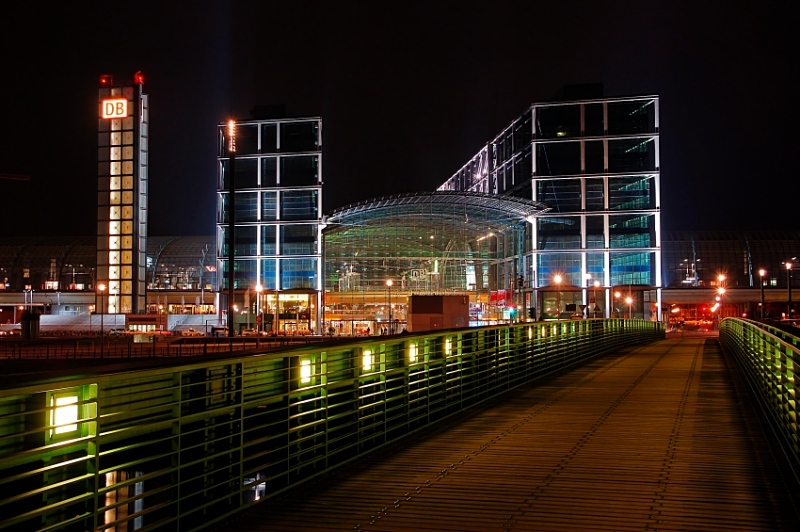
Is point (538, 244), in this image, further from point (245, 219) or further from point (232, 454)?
point (232, 454)

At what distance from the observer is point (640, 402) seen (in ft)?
58.0

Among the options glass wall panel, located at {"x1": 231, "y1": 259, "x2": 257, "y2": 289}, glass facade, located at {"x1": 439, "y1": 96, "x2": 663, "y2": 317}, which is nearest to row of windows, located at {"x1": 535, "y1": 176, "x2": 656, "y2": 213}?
glass facade, located at {"x1": 439, "y1": 96, "x2": 663, "y2": 317}

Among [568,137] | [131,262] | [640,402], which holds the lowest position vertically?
[640,402]

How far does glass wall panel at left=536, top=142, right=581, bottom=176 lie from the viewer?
3816 inches

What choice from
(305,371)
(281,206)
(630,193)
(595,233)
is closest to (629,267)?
(595,233)

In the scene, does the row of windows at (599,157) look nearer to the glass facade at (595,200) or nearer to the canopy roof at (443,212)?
the glass facade at (595,200)

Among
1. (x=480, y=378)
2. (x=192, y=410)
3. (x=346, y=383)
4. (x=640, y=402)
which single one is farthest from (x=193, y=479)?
(x=640, y=402)

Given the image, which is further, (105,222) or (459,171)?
(459,171)

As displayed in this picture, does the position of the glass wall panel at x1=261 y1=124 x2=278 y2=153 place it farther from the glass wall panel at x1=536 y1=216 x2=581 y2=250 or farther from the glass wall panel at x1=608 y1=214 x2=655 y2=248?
the glass wall panel at x1=608 y1=214 x2=655 y2=248

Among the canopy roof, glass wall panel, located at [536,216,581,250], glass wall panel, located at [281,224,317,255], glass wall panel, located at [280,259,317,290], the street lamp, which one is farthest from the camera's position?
glass wall panel, located at [536,216,581,250]

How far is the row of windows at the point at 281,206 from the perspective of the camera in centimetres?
9638

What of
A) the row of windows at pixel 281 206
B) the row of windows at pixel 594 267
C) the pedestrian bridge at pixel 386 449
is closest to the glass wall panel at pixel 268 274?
the row of windows at pixel 281 206

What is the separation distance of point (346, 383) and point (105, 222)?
86.6m

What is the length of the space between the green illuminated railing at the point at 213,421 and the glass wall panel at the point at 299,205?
3126 inches
